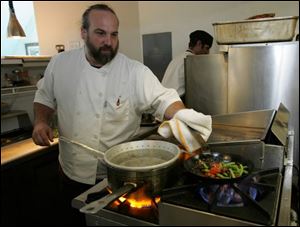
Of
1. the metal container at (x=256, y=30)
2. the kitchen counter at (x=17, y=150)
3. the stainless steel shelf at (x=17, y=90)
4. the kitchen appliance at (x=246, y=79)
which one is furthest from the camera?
the kitchen appliance at (x=246, y=79)

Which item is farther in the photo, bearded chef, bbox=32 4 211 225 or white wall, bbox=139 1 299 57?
white wall, bbox=139 1 299 57

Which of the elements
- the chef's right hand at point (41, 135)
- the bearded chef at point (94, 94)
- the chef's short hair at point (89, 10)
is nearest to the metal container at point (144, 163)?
the bearded chef at point (94, 94)

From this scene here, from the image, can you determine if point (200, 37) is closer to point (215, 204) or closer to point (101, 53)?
point (101, 53)

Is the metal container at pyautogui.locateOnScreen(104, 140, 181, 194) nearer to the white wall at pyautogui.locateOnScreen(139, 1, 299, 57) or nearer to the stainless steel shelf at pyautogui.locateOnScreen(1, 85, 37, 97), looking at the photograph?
the stainless steel shelf at pyautogui.locateOnScreen(1, 85, 37, 97)

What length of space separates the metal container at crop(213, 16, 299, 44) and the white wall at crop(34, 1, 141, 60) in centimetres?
41

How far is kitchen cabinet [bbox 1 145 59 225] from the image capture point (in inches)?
25.6

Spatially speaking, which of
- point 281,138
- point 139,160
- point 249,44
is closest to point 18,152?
point 139,160

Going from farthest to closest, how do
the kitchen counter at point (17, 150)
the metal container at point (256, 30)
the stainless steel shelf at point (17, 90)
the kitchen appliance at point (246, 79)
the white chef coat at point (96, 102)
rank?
the kitchen appliance at point (246, 79)
the metal container at point (256, 30)
the white chef coat at point (96, 102)
the stainless steel shelf at point (17, 90)
the kitchen counter at point (17, 150)

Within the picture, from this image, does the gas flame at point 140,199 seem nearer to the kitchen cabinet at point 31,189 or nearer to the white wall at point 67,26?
the kitchen cabinet at point 31,189

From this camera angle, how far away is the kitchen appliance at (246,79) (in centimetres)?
138

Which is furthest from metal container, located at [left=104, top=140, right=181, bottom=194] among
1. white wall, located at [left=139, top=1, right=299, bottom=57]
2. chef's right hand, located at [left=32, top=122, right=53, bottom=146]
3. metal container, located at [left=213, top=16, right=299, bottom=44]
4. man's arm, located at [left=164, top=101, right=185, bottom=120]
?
metal container, located at [left=213, top=16, right=299, bottom=44]

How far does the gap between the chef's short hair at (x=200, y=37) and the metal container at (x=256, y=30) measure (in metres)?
0.04

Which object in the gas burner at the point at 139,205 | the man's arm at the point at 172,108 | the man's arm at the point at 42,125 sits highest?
the man's arm at the point at 172,108

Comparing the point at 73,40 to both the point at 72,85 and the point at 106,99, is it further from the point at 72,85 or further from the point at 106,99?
the point at 106,99
